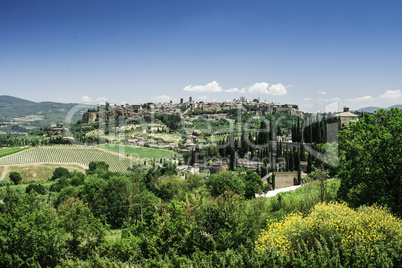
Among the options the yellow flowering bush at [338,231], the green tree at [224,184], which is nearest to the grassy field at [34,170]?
the green tree at [224,184]

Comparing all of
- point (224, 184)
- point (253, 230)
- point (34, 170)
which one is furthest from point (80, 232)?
point (34, 170)

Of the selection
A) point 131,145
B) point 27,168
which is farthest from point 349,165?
point 131,145

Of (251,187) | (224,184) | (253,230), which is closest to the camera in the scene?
(253,230)

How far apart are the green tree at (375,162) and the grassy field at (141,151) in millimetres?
65295

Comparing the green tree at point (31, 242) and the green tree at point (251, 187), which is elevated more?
the green tree at point (31, 242)

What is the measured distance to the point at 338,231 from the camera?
324 inches

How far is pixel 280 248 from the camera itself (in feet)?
27.5

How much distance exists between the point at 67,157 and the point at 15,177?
17556 mm

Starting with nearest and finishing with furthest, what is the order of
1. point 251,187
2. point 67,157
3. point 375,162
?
point 375,162, point 251,187, point 67,157

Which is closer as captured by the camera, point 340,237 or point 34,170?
point 340,237

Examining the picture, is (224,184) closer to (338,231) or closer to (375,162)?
(375,162)

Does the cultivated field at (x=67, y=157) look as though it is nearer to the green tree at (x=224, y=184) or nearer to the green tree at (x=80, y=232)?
the green tree at (x=224, y=184)

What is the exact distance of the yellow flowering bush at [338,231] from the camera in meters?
7.90

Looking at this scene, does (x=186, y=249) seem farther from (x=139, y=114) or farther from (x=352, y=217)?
(x=139, y=114)
